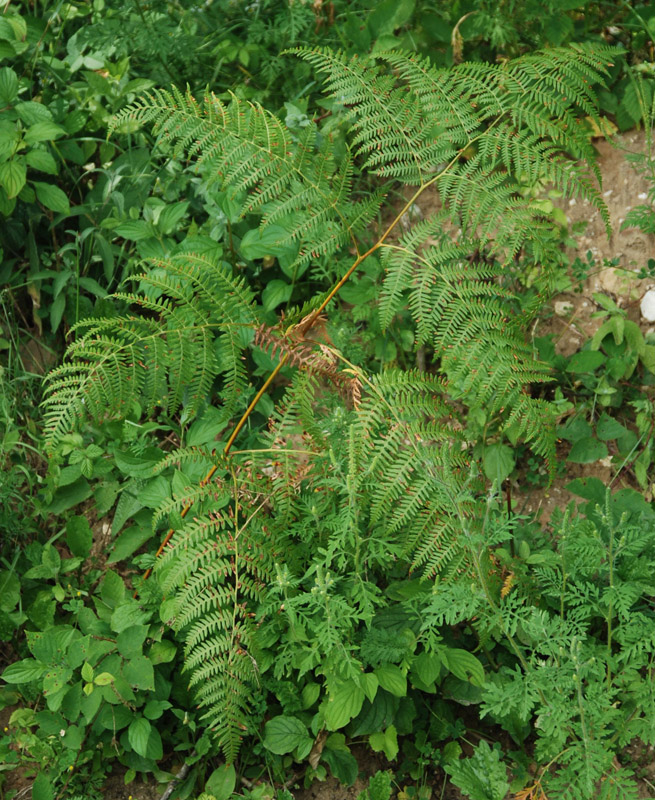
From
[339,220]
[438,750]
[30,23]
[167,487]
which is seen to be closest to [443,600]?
[438,750]

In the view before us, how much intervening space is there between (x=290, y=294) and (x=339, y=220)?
731 mm

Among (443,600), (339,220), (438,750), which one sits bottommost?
(438,750)

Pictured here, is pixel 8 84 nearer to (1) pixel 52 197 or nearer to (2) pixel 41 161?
(2) pixel 41 161

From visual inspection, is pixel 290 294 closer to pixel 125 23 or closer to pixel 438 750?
pixel 125 23

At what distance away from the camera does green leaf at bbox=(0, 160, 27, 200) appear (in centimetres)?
333

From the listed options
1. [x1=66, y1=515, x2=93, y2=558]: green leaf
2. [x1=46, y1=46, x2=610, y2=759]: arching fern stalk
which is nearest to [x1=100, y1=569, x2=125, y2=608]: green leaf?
[x1=66, y1=515, x2=93, y2=558]: green leaf

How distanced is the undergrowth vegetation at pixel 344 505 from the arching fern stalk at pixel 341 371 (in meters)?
0.01

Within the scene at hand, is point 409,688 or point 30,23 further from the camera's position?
point 30,23

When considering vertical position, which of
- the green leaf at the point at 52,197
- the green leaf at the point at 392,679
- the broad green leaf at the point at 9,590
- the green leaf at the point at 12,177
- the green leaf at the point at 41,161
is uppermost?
the green leaf at the point at 41,161

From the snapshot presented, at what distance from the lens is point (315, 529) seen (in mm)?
2621

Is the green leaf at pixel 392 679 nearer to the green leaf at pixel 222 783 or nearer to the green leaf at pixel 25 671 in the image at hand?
the green leaf at pixel 222 783

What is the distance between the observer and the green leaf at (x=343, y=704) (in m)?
2.47

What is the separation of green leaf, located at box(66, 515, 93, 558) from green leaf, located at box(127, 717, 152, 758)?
28.7 inches

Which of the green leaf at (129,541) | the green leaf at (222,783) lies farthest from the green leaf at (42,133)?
the green leaf at (222,783)
